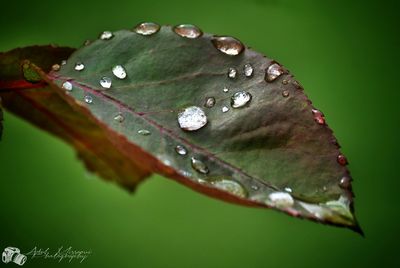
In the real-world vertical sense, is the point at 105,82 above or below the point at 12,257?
above

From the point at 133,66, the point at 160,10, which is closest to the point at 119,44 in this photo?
the point at 133,66

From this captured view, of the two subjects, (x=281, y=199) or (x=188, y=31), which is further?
(x=188, y=31)

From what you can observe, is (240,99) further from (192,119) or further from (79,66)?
(79,66)

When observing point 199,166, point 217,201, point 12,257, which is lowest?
point 217,201

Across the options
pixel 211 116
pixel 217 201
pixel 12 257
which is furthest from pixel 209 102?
pixel 217 201

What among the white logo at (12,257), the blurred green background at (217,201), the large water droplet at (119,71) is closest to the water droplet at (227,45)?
the large water droplet at (119,71)

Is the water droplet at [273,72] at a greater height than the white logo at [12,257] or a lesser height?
greater

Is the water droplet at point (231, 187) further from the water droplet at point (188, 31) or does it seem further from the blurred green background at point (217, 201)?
the blurred green background at point (217, 201)
